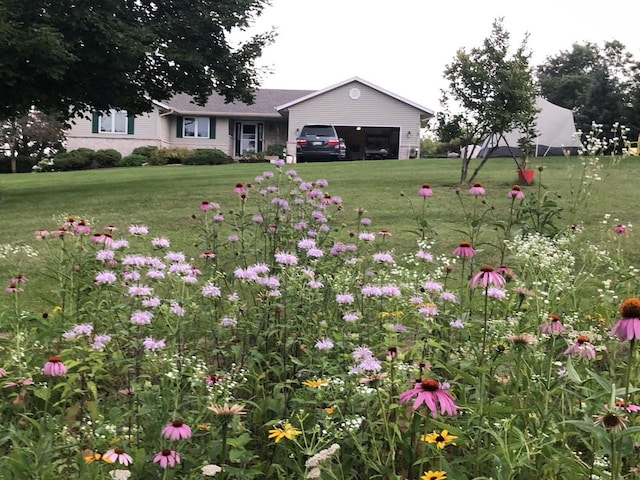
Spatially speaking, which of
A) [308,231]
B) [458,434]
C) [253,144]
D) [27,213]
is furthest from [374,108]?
[458,434]

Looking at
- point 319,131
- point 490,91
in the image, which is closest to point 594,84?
point 319,131

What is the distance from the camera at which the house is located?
26641mm

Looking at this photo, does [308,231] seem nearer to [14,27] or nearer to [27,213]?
[27,213]

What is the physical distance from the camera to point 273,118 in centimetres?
2839

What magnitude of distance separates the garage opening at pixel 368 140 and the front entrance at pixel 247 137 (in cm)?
368

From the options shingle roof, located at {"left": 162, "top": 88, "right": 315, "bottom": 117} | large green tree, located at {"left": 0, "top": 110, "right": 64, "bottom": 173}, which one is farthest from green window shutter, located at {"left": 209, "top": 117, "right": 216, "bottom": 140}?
large green tree, located at {"left": 0, "top": 110, "right": 64, "bottom": 173}

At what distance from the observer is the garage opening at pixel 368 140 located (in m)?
28.0

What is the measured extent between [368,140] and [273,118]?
4.54 m

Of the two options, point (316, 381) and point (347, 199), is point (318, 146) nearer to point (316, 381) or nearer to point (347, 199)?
point (347, 199)

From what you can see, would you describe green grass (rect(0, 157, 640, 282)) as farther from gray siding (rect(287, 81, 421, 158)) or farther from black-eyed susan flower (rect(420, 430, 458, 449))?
gray siding (rect(287, 81, 421, 158))

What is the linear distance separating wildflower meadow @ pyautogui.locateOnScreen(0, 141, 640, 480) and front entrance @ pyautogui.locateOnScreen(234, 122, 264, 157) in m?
26.0

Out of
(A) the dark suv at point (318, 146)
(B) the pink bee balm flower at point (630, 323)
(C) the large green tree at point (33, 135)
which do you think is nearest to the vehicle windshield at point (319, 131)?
(A) the dark suv at point (318, 146)

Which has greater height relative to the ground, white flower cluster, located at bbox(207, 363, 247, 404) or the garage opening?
the garage opening

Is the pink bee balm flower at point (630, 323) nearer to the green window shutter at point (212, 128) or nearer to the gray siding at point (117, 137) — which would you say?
the gray siding at point (117, 137)
